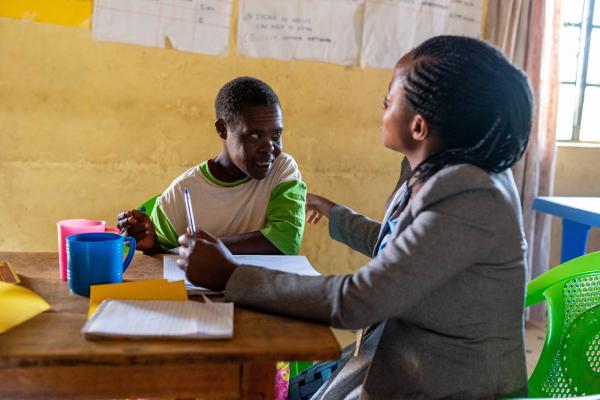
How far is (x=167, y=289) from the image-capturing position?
1.25m

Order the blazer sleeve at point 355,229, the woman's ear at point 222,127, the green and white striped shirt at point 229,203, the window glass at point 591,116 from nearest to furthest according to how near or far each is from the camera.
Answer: the blazer sleeve at point 355,229
the green and white striped shirt at point 229,203
the woman's ear at point 222,127
the window glass at point 591,116

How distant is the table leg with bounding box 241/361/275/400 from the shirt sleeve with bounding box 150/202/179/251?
840 mm

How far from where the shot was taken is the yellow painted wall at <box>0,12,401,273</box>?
111 inches

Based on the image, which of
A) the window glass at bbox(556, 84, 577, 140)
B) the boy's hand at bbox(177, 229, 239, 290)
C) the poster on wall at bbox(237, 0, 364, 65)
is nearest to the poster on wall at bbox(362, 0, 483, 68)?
the poster on wall at bbox(237, 0, 364, 65)

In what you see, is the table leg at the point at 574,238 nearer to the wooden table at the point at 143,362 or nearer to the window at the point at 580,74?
the window at the point at 580,74

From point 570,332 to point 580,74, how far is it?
2.76m

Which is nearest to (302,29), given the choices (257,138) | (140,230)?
(257,138)

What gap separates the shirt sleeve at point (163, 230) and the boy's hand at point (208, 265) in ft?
1.91

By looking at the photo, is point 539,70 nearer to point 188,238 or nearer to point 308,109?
point 308,109

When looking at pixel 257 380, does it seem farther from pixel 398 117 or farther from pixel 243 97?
pixel 243 97

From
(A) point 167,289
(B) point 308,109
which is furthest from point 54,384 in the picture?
(B) point 308,109

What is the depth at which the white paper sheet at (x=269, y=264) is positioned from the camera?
58.2 inches

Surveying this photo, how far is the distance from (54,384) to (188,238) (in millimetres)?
422

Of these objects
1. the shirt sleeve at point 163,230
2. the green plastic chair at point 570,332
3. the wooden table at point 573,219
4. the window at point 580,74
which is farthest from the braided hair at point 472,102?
the window at point 580,74
